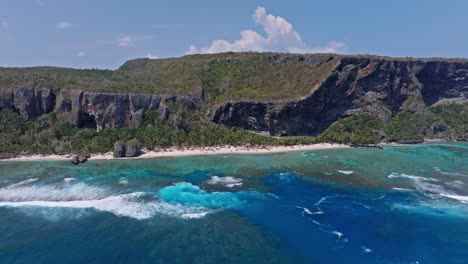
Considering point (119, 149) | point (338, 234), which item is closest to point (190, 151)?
point (119, 149)

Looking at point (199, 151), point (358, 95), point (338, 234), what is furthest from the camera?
point (358, 95)

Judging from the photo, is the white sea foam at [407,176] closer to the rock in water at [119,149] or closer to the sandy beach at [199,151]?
the sandy beach at [199,151]

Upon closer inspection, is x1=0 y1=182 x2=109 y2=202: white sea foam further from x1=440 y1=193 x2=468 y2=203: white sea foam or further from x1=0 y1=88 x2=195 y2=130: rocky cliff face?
x1=440 y1=193 x2=468 y2=203: white sea foam

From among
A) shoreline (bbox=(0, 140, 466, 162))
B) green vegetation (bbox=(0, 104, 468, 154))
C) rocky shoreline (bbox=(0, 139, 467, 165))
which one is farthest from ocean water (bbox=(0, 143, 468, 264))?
green vegetation (bbox=(0, 104, 468, 154))

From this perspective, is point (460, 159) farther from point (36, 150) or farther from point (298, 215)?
point (36, 150)

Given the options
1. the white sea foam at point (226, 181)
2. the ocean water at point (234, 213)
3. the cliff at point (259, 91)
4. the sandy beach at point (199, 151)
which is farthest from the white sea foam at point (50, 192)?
the cliff at point (259, 91)

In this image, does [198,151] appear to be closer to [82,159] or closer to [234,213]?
[82,159]
